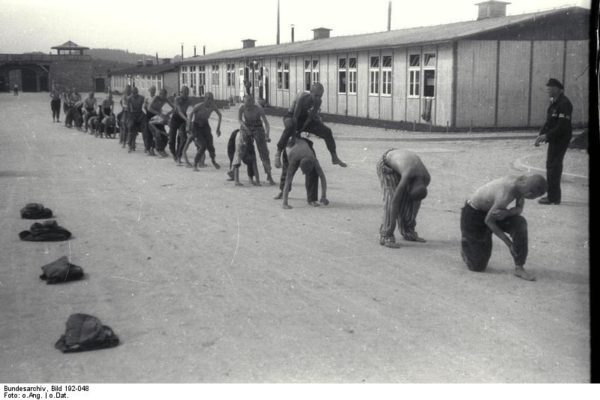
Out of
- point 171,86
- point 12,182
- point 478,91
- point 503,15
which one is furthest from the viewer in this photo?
point 171,86

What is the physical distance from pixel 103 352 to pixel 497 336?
2741 mm

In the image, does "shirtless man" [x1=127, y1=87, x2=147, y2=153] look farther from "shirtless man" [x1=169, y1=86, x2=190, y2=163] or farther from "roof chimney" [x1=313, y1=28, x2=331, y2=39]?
"roof chimney" [x1=313, y1=28, x2=331, y2=39]

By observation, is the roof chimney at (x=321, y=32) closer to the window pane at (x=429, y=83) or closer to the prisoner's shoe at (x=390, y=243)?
the window pane at (x=429, y=83)

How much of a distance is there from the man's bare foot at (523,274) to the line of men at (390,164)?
0.01 m

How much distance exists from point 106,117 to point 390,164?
17.9 metres

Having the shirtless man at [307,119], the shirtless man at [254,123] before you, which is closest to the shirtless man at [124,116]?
the shirtless man at [254,123]

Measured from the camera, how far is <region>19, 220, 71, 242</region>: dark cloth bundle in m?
8.56

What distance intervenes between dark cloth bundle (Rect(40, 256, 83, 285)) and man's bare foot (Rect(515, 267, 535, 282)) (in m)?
4.03

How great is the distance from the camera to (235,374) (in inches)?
184

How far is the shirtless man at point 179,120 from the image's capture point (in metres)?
16.4

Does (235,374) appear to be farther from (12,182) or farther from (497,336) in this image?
(12,182)

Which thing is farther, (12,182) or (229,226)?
(12,182)

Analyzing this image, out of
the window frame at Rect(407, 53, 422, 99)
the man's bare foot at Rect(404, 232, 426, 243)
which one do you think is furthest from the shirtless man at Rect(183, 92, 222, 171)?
the window frame at Rect(407, 53, 422, 99)

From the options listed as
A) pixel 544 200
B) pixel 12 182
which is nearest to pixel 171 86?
pixel 12 182
